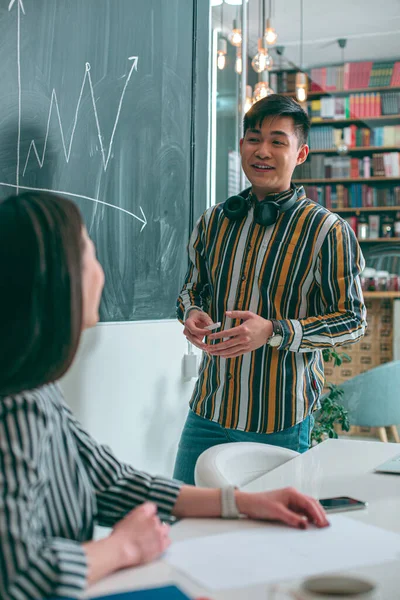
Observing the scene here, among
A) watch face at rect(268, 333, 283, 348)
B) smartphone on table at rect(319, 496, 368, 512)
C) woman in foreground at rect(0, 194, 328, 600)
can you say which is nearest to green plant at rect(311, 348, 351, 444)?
watch face at rect(268, 333, 283, 348)

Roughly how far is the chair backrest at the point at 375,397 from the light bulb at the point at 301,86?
1739 millimetres

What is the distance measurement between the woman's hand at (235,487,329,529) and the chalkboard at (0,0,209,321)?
1.15m

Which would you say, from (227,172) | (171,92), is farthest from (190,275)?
(227,172)

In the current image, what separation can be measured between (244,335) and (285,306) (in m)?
0.27

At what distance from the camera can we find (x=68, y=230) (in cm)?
95

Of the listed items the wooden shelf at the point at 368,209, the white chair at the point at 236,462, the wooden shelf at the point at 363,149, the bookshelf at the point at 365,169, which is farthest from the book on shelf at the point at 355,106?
the white chair at the point at 236,462

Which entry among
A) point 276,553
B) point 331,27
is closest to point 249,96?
point 331,27

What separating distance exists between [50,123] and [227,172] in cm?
222

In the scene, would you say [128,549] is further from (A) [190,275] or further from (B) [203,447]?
(A) [190,275]

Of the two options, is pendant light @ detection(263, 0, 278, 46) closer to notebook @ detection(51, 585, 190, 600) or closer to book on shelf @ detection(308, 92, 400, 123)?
book on shelf @ detection(308, 92, 400, 123)

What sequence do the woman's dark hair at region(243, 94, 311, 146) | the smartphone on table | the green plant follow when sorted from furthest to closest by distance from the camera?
the green plant
the woman's dark hair at region(243, 94, 311, 146)
the smartphone on table

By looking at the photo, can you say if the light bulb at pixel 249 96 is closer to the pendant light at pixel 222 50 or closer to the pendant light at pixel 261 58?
the pendant light at pixel 261 58

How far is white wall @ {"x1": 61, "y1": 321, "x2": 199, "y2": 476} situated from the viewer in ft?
7.91

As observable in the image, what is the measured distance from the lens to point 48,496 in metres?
0.98
